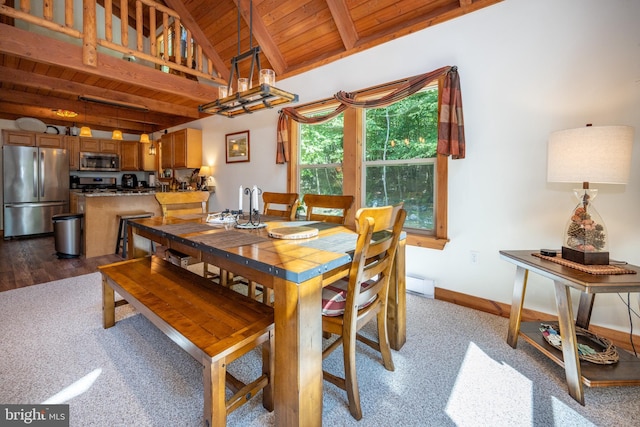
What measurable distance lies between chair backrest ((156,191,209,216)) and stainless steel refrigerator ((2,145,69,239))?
4.97 metres

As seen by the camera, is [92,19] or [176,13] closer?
[92,19]

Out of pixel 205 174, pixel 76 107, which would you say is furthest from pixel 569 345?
pixel 76 107

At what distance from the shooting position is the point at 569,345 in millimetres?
1453

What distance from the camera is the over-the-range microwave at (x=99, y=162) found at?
6277 mm

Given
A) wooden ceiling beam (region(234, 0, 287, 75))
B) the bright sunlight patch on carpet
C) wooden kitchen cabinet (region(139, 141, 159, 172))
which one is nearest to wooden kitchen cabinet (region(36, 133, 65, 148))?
wooden kitchen cabinet (region(139, 141, 159, 172))

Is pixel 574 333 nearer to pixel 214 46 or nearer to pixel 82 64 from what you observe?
pixel 82 64

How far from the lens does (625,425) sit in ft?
4.19

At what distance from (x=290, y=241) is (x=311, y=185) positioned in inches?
91.8

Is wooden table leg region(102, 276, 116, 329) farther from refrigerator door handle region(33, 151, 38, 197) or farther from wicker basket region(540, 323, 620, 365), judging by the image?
refrigerator door handle region(33, 151, 38, 197)

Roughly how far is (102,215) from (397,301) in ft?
14.7

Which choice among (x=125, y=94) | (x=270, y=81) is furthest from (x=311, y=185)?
(x=125, y=94)

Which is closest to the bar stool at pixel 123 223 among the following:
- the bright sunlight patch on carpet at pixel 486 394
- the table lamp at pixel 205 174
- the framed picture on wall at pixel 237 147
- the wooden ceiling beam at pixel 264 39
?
the table lamp at pixel 205 174

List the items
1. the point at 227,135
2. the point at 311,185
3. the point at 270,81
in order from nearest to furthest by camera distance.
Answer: the point at 270,81 < the point at 311,185 < the point at 227,135

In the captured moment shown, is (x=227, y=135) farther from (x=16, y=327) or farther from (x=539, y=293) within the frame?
(x=539, y=293)
